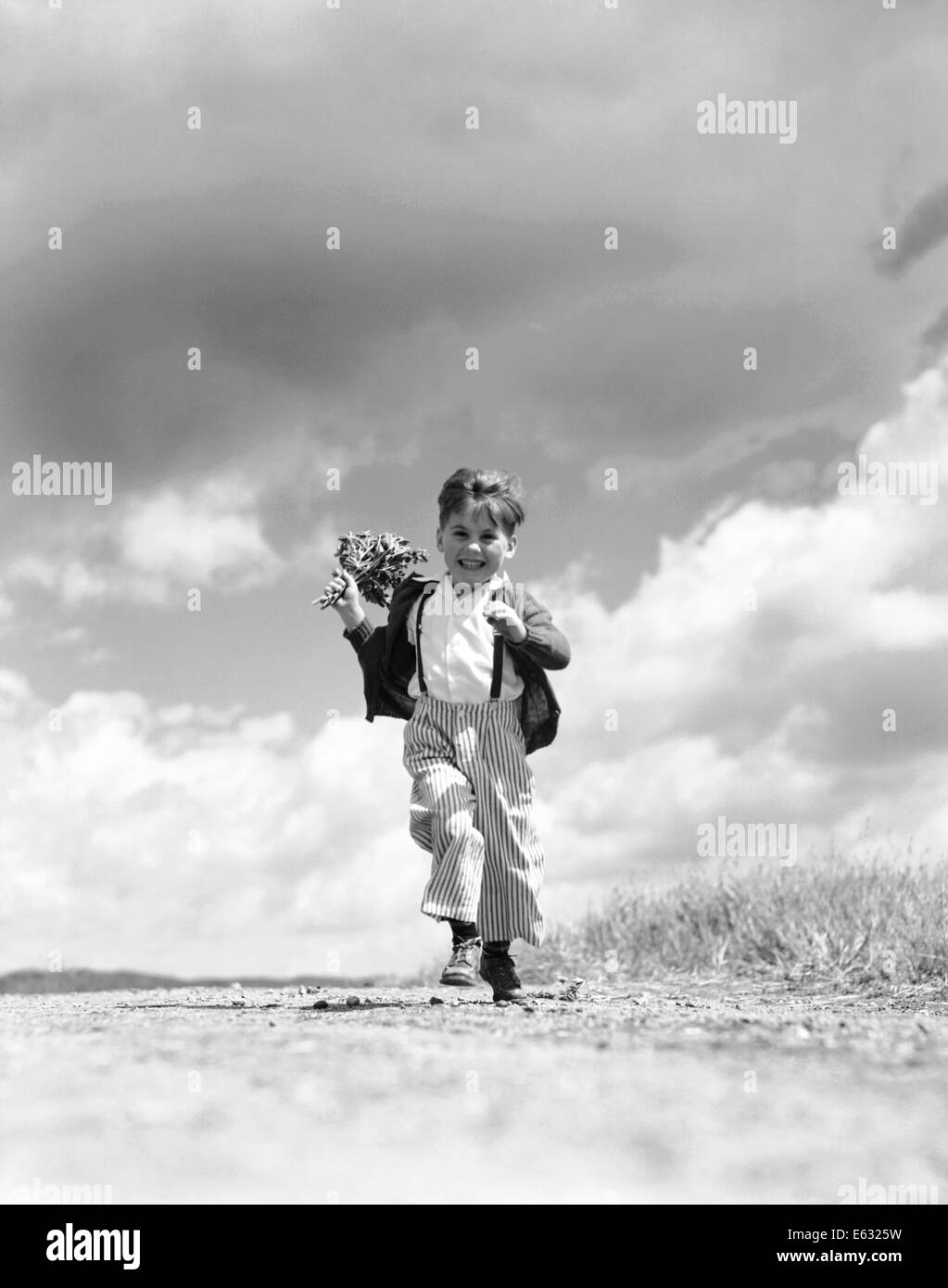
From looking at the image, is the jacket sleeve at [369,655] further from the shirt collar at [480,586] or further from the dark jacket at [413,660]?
the shirt collar at [480,586]

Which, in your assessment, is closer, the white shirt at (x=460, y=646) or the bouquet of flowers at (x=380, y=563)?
the white shirt at (x=460, y=646)

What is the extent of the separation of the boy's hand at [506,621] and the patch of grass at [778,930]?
3.60 metres

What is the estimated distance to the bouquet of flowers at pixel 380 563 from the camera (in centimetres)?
599

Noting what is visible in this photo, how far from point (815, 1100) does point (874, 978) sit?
5226 mm

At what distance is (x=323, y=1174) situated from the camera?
230 centimetres

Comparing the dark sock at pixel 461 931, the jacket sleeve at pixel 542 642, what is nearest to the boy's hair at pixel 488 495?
the jacket sleeve at pixel 542 642

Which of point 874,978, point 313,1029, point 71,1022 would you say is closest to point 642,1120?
point 313,1029

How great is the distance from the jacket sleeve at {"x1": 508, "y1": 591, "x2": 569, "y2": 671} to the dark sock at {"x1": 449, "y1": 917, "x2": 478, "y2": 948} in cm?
127

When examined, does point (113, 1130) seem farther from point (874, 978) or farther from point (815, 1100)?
point (874, 978)

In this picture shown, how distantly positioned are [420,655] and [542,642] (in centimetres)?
57

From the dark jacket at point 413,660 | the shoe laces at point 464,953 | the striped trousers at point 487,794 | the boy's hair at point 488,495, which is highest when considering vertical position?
the boy's hair at point 488,495

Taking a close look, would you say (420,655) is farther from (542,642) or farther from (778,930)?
(778,930)

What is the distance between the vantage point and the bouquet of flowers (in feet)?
19.6
